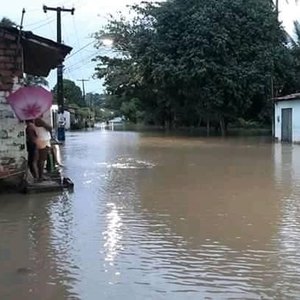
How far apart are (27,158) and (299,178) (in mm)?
6641

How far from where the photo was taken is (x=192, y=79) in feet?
108

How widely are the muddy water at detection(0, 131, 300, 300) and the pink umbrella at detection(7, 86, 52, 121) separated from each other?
Answer: 5.62 feet

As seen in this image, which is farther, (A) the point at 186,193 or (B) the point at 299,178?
(B) the point at 299,178

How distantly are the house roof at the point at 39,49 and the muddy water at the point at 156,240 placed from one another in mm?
3101

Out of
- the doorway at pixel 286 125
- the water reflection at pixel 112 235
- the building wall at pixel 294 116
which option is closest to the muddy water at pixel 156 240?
the water reflection at pixel 112 235

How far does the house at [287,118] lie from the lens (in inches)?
1090

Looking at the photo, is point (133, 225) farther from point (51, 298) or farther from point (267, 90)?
point (267, 90)

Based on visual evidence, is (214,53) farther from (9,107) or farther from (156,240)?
(156,240)

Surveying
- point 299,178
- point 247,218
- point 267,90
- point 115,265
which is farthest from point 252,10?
point 115,265

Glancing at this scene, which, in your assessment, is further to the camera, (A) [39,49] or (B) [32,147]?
(A) [39,49]

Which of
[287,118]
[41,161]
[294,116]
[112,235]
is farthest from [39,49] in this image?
[287,118]

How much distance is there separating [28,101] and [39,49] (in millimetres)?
1694

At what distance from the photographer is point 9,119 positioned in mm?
11258

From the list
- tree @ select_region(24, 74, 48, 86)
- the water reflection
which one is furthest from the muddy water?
tree @ select_region(24, 74, 48, 86)
